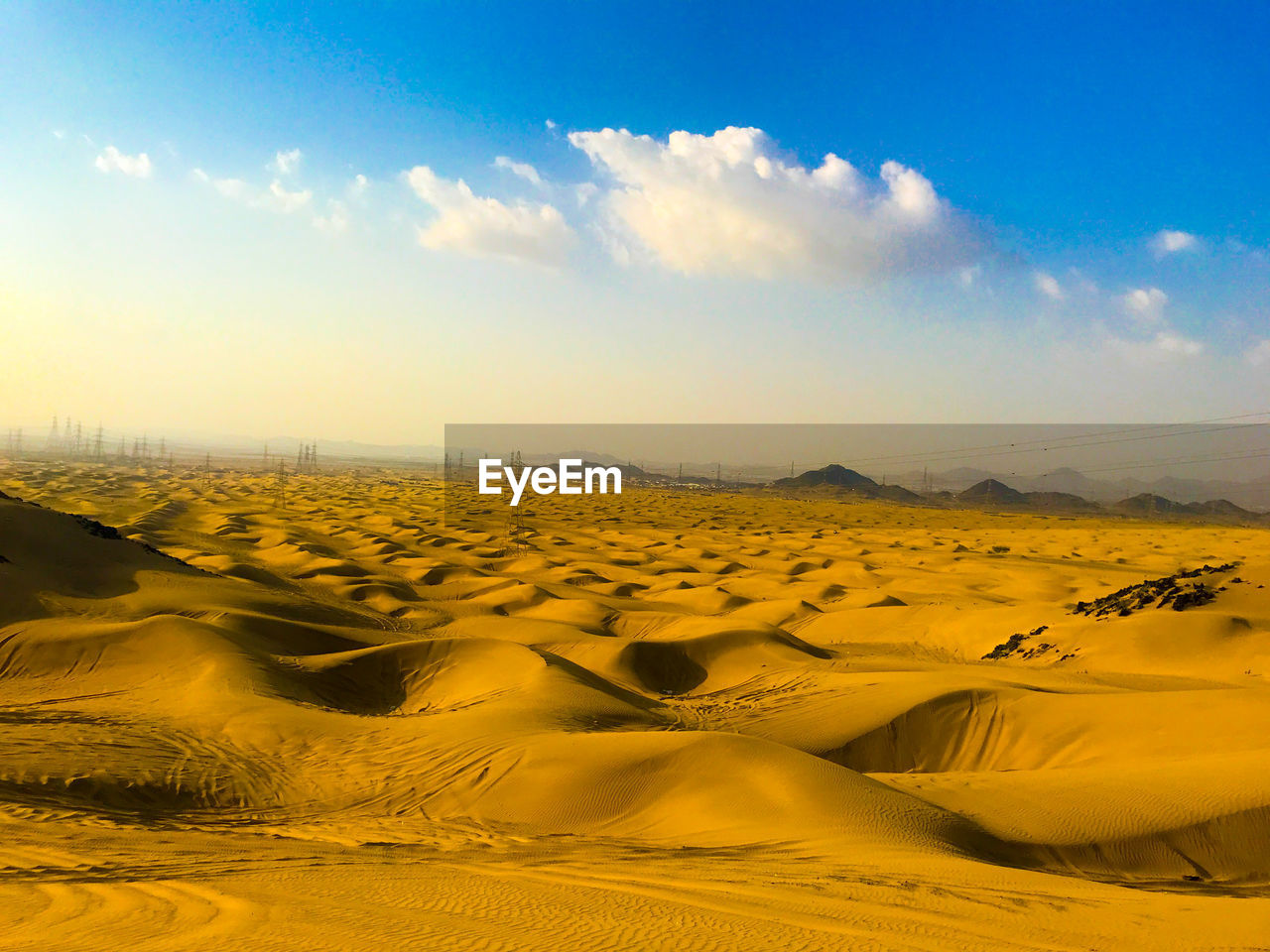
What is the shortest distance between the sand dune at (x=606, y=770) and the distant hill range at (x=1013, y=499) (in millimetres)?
111821

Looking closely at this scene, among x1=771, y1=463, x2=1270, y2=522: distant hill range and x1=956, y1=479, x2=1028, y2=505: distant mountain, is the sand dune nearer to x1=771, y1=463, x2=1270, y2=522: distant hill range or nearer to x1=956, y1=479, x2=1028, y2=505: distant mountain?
x1=771, y1=463, x2=1270, y2=522: distant hill range

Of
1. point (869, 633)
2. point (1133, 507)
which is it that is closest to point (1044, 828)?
point (869, 633)

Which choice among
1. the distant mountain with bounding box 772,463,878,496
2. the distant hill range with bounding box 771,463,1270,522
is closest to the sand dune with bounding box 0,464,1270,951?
the distant hill range with bounding box 771,463,1270,522

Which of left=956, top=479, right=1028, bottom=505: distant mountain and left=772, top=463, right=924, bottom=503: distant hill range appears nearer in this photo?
left=956, top=479, right=1028, bottom=505: distant mountain

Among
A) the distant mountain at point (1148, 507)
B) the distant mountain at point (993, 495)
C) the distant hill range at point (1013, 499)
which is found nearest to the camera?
the distant mountain at point (1148, 507)

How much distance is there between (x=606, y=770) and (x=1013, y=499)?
14554 centimetres

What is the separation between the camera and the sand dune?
655cm

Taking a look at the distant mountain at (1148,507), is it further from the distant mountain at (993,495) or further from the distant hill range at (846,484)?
the distant hill range at (846,484)

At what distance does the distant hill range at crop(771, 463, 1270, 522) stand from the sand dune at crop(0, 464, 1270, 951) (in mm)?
111821

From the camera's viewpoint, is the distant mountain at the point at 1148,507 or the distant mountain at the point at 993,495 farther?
the distant mountain at the point at 993,495

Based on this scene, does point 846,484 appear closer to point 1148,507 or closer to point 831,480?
point 831,480

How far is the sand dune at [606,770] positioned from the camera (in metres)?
6.55

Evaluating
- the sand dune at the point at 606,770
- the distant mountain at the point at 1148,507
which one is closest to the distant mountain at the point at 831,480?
the distant mountain at the point at 1148,507

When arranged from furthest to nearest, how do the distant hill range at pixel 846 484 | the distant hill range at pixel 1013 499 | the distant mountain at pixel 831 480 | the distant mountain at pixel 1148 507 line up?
1. the distant mountain at pixel 831 480
2. the distant hill range at pixel 846 484
3. the distant hill range at pixel 1013 499
4. the distant mountain at pixel 1148 507
